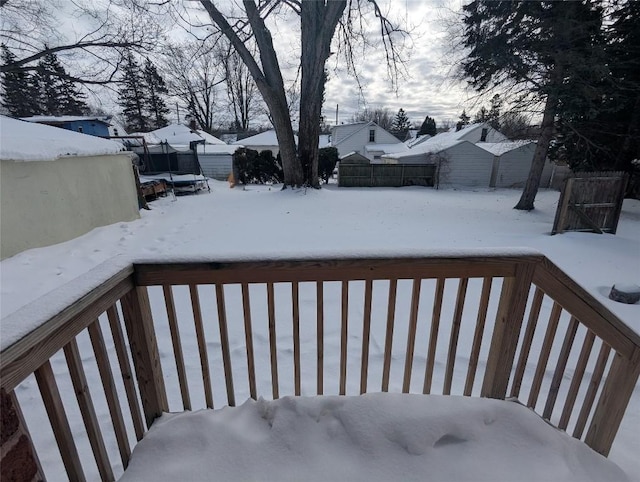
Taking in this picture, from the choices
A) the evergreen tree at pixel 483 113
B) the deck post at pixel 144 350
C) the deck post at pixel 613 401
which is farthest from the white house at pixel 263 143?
the deck post at pixel 613 401

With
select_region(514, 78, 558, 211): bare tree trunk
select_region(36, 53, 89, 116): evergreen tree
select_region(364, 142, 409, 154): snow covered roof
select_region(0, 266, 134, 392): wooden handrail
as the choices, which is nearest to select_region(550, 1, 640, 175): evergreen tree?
select_region(514, 78, 558, 211): bare tree trunk

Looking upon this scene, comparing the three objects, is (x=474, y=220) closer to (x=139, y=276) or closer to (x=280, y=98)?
(x=280, y=98)

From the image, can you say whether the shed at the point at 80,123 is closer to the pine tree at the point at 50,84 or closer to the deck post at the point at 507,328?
the pine tree at the point at 50,84

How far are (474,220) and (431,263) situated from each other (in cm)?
712

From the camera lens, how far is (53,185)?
17.4ft

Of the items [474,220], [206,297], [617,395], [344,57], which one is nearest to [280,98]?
[344,57]

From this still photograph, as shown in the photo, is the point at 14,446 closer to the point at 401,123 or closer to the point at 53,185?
the point at 53,185

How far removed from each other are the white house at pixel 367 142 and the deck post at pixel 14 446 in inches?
1048

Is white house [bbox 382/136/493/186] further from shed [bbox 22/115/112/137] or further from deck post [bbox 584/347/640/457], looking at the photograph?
shed [bbox 22/115/112/137]

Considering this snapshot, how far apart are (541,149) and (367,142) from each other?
1885 centimetres

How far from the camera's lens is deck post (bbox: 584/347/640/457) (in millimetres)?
1492

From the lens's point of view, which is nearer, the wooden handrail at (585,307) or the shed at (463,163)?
the wooden handrail at (585,307)

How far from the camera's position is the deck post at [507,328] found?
1.61m

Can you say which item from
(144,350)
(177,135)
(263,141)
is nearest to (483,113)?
(144,350)
